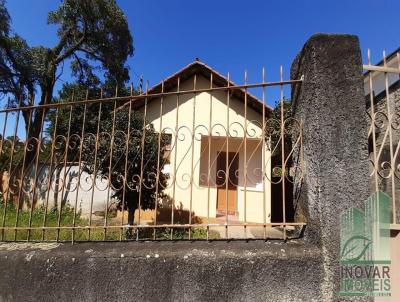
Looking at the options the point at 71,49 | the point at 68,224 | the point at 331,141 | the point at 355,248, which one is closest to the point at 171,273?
the point at 355,248

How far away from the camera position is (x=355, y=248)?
2.21 meters

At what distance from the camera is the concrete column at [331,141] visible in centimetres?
224

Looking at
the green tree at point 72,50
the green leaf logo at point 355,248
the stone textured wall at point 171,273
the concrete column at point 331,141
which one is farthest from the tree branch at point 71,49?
the green leaf logo at point 355,248

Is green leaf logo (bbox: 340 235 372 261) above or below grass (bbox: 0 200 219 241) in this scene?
above

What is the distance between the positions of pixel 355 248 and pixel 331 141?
74 centimetres

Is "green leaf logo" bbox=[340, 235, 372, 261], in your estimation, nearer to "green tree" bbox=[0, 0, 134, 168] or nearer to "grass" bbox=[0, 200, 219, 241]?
"grass" bbox=[0, 200, 219, 241]

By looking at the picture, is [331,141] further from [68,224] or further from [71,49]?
[71,49]

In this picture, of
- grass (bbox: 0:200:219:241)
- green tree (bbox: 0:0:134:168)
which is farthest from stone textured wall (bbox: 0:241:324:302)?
green tree (bbox: 0:0:134:168)

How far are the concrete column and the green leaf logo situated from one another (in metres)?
0.06

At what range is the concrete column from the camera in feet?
7.36

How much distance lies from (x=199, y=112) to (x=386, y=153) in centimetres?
661

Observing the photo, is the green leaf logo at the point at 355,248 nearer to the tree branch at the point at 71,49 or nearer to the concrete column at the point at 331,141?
the concrete column at the point at 331,141

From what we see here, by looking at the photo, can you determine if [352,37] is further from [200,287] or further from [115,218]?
[115,218]

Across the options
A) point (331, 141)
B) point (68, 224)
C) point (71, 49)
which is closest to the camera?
point (331, 141)
